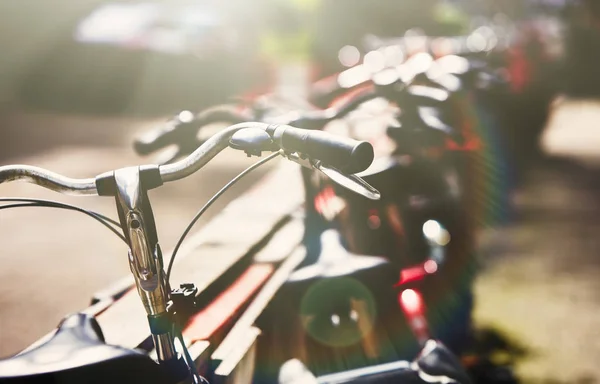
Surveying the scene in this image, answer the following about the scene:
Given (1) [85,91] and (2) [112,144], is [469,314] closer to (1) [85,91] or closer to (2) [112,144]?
(2) [112,144]

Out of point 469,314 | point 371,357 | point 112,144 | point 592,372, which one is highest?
point 112,144

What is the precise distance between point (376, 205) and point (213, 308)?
2.80ft

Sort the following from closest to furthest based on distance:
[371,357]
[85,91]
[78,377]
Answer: [78,377] → [371,357] → [85,91]

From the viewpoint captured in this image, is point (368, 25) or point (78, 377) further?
point (368, 25)

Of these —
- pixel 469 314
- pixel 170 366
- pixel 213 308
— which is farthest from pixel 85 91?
pixel 170 366

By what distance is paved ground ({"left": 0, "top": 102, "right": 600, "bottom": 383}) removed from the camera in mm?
3846

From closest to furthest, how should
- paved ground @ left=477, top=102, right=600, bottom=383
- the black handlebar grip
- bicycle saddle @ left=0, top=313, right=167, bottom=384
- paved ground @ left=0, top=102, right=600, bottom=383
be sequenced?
bicycle saddle @ left=0, top=313, right=167, bottom=384
the black handlebar grip
paved ground @ left=0, top=102, right=600, bottom=383
paved ground @ left=477, top=102, right=600, bottom=383

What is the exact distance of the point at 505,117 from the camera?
8.19m

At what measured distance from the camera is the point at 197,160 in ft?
4.37

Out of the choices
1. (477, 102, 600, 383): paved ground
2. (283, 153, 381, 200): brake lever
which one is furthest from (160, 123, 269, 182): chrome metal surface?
(477, 102, 600, 383): paved ground

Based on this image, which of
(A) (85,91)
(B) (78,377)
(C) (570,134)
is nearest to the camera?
(B) (78,377)

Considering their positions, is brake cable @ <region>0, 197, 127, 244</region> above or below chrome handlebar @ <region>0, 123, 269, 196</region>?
below

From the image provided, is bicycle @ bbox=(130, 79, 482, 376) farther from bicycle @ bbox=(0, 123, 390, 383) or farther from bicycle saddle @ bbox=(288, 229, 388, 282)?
bicycle @ bbox=(0, 123, 390, 383)

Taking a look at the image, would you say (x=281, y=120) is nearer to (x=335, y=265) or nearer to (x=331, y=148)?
(x=335, y=265)
